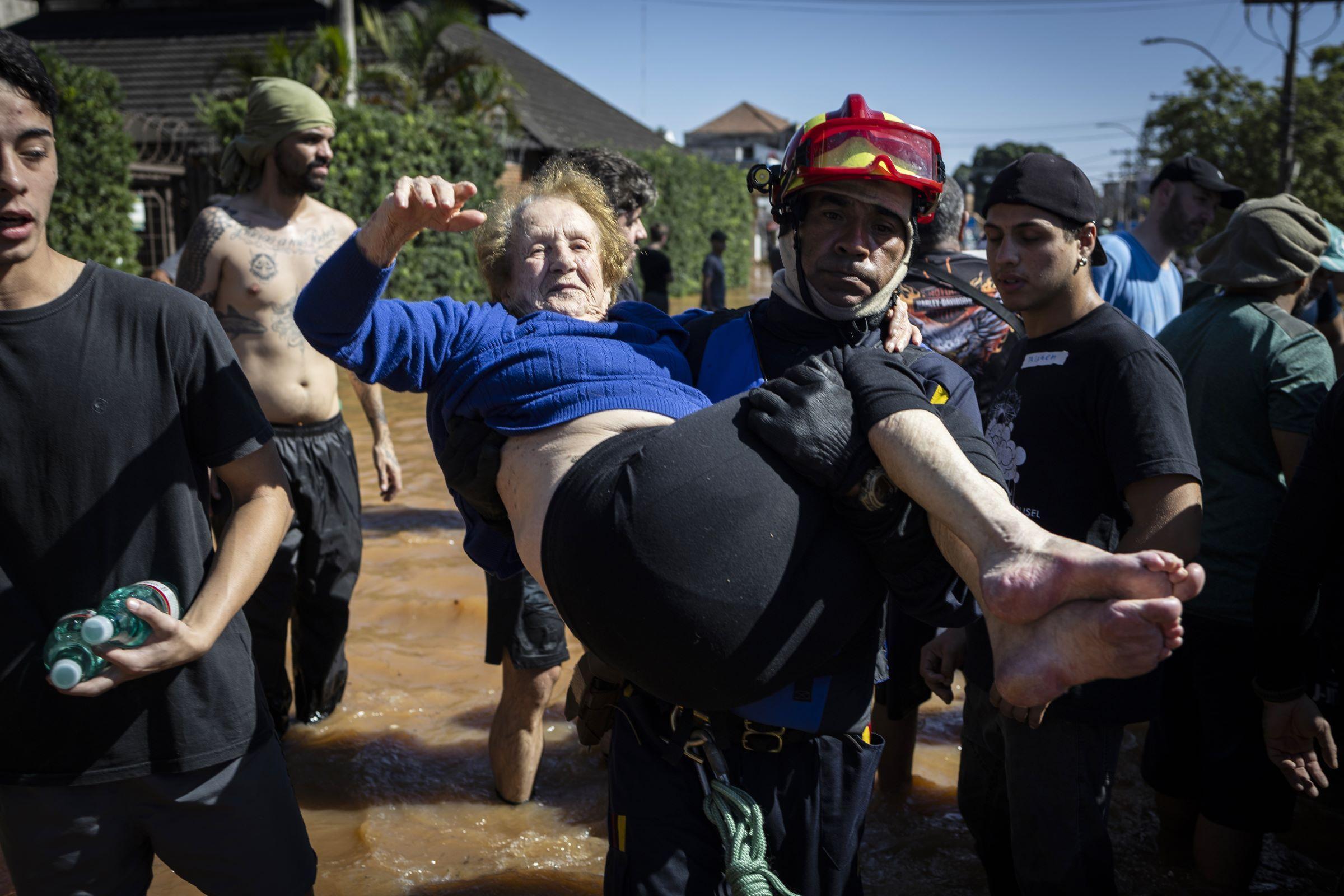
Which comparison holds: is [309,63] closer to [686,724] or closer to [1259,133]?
[686,724]

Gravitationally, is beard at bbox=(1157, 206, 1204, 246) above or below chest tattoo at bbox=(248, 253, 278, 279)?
above

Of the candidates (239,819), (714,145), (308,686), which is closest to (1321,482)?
(239,819)

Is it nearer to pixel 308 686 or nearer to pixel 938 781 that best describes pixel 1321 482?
pixel 938 781

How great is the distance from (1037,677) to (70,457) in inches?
74.1

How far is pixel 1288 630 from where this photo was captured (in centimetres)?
265

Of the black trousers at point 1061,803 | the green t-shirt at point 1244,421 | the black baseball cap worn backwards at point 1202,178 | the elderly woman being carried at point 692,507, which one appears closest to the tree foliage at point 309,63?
the black baseball cap worn backwards at point 1202,178

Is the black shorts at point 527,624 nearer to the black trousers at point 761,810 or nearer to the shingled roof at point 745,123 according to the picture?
the black trousers at point 761,810

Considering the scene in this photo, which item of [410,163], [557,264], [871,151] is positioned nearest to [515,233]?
[557,264]

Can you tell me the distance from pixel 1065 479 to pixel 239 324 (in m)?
3.36

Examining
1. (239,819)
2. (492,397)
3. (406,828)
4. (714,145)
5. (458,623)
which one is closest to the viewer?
(492,397)

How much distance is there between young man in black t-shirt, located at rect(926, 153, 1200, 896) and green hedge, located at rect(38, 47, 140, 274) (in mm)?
12053

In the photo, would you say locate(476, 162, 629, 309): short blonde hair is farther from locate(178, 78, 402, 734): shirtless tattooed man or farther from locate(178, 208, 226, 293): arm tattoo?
locate(178, 208, 226, 293): arm tattoo

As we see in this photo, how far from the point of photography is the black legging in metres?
1.66

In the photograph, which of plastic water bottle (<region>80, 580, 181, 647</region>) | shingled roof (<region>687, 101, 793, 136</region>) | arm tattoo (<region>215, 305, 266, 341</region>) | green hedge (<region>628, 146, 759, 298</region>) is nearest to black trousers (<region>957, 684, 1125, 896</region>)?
plastic water bottle (<region>80, 580, 181, 647</region>)
